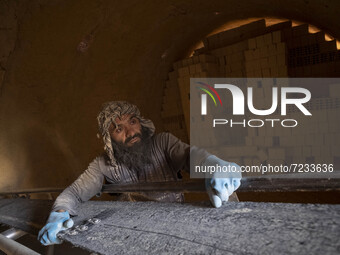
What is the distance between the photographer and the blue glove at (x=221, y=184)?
1543mm

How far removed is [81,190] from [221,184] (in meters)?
1.50

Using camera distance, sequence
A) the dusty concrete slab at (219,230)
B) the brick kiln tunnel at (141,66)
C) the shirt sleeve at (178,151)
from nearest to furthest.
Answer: the dusty concrete slab at (219,230), the shirt sleeve at (178,151), the brick kiln tunnel at (141,66)

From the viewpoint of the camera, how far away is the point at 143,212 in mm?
1749

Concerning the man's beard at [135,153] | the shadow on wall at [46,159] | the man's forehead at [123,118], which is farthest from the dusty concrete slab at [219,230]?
the shadow on wall at [46,159]

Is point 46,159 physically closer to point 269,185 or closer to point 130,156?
point 130,156

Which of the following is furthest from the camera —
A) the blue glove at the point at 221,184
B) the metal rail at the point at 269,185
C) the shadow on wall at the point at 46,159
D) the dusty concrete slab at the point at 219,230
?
the shadow on wall at the point at 46,159

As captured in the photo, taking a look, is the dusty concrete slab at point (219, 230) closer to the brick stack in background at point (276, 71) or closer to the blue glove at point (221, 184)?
the blue glove at point (221, 184)

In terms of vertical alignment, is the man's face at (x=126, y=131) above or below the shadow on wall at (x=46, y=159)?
above

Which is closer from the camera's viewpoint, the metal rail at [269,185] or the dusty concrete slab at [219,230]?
the dusty concrete slab at [219,230]

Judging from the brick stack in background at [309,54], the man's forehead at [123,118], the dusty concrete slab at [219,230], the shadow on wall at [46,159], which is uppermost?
the brick stack in background at [309,54]

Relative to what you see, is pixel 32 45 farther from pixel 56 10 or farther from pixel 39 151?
pixel 39 151

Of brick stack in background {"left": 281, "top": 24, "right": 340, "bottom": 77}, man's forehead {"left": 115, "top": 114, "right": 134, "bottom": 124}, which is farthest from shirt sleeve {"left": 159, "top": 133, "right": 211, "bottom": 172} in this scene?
brick stack in background {"left": 281, "top": 24, "right": 340, "bottom": 77}

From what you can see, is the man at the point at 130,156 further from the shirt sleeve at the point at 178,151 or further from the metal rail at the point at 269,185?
the metal rail at the point at 269,185

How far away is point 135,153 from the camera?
2688 millimetres
